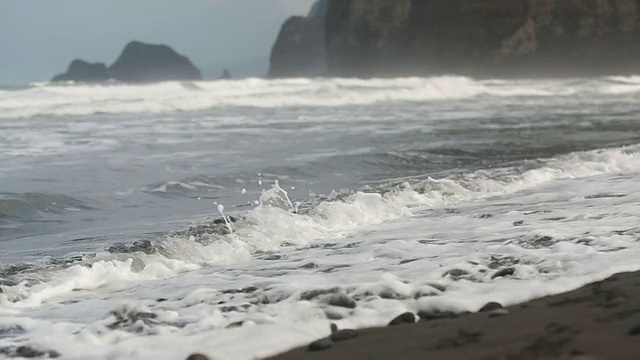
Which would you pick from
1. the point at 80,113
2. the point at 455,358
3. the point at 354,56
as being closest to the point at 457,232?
the point at 455,358

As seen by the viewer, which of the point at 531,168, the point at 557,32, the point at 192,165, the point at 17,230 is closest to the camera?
the point at 17,230

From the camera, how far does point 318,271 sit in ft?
15.7

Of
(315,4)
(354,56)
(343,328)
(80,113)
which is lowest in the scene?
(343,328)

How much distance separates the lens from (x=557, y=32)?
47188mm

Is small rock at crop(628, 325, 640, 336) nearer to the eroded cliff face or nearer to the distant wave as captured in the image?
the distant wave

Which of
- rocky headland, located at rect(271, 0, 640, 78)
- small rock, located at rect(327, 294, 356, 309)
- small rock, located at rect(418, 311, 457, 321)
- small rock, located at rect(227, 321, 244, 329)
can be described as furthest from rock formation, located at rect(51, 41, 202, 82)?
small rock, located at rect(418, 311, 457, 321)

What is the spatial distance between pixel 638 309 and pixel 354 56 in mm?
54288

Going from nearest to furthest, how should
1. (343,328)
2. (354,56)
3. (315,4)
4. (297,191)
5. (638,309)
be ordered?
(638,309) → (343,328) → (297,191) → (354,56) → (315,4)

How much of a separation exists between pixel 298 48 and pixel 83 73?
2533cm

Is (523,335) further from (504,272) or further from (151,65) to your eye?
(151,65)

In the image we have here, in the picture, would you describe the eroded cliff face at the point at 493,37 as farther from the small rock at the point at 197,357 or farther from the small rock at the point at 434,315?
the small rock at the point at 197,357

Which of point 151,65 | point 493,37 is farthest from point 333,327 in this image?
point 151,65

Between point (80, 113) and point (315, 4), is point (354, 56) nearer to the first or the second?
point (80, 113)

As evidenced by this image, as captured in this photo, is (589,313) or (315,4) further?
(315,4)
